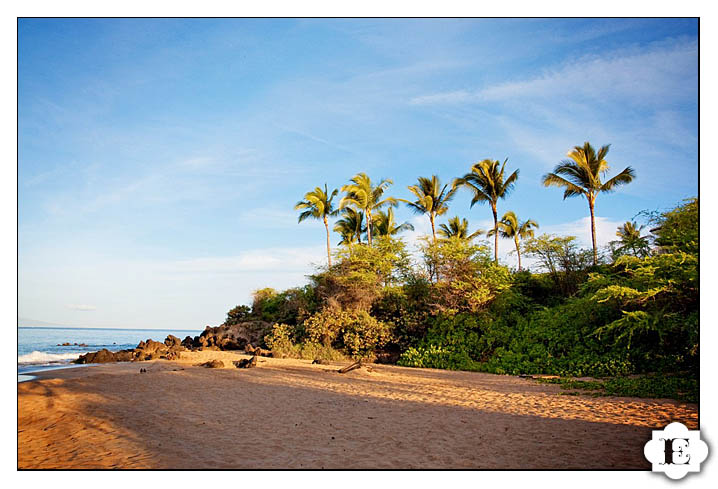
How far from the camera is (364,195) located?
2592 cm

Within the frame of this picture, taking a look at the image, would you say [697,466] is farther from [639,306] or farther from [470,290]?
[470,290]

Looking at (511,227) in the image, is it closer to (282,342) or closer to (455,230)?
(455,230)

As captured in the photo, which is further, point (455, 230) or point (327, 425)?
point (455, 230)

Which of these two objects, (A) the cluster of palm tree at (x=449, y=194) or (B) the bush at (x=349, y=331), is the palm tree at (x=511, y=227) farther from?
(B) the bush at (x=349, y=331)

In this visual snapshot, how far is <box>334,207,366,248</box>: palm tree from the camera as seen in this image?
31250 mm

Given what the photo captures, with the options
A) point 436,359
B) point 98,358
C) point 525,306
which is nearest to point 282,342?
point 436,359

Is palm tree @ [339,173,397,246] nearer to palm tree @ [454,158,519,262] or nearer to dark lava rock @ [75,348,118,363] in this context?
palm tree @ [454,158,519,262]

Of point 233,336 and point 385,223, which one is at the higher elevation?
point 385,223

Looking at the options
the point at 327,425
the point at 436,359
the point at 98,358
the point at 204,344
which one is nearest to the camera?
the point at 327,425

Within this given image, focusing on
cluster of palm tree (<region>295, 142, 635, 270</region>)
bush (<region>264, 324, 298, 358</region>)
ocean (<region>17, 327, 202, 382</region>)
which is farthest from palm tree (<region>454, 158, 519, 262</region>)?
ocean (<region>17, 327, 202, 382</region>)

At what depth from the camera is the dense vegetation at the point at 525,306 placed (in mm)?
9664

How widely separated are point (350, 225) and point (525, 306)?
1767 cm
